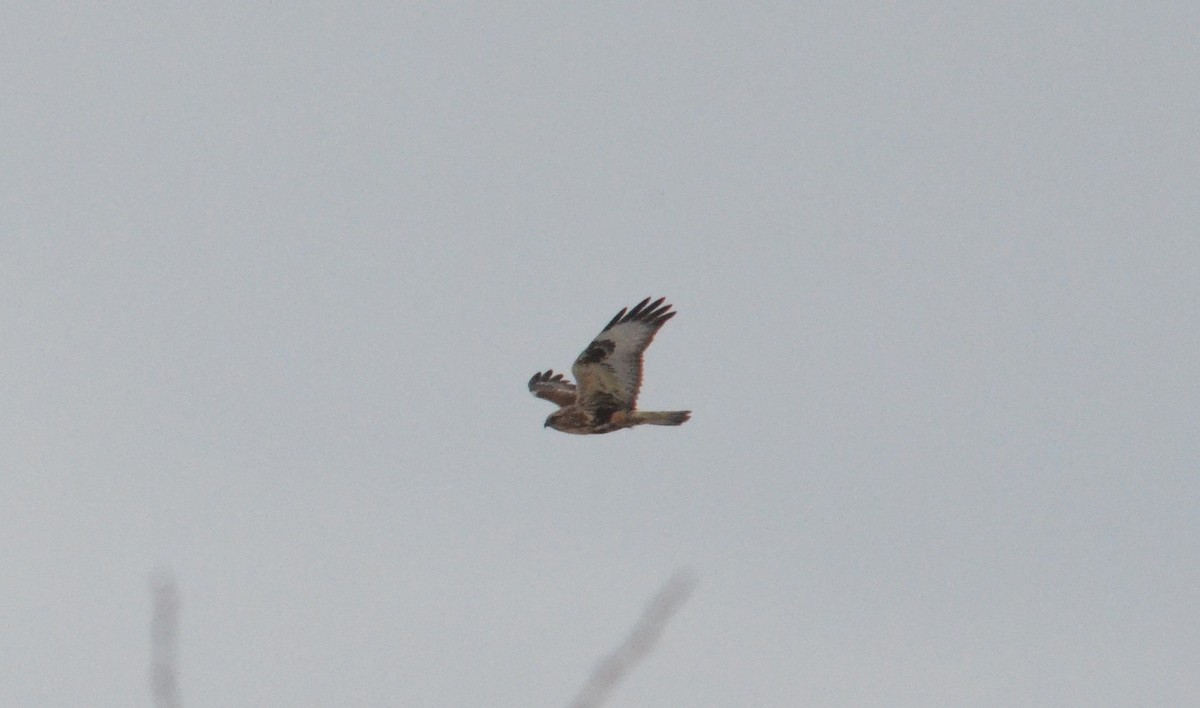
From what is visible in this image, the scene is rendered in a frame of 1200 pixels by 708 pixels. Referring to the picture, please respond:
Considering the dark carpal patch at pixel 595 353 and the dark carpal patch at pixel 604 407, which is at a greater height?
the dark carpal patch at pixel 595 353

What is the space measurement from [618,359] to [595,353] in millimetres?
220

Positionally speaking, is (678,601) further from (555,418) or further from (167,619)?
(555,418)

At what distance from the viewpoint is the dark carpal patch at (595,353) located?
1669 cm

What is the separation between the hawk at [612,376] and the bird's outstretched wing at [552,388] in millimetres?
1128

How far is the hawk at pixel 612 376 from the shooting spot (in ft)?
54.5

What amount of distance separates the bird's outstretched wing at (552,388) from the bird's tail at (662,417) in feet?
5.42

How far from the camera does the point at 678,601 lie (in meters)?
2.68

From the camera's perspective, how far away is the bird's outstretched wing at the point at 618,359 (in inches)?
654

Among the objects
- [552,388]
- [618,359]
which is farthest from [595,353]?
[552,388]

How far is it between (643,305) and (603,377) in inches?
31.2

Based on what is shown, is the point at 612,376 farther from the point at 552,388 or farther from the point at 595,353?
the point at 552,388

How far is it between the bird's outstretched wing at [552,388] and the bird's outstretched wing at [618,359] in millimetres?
1251

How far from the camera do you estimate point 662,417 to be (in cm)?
1616

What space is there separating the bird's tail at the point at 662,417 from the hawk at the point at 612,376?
2 centimetres
